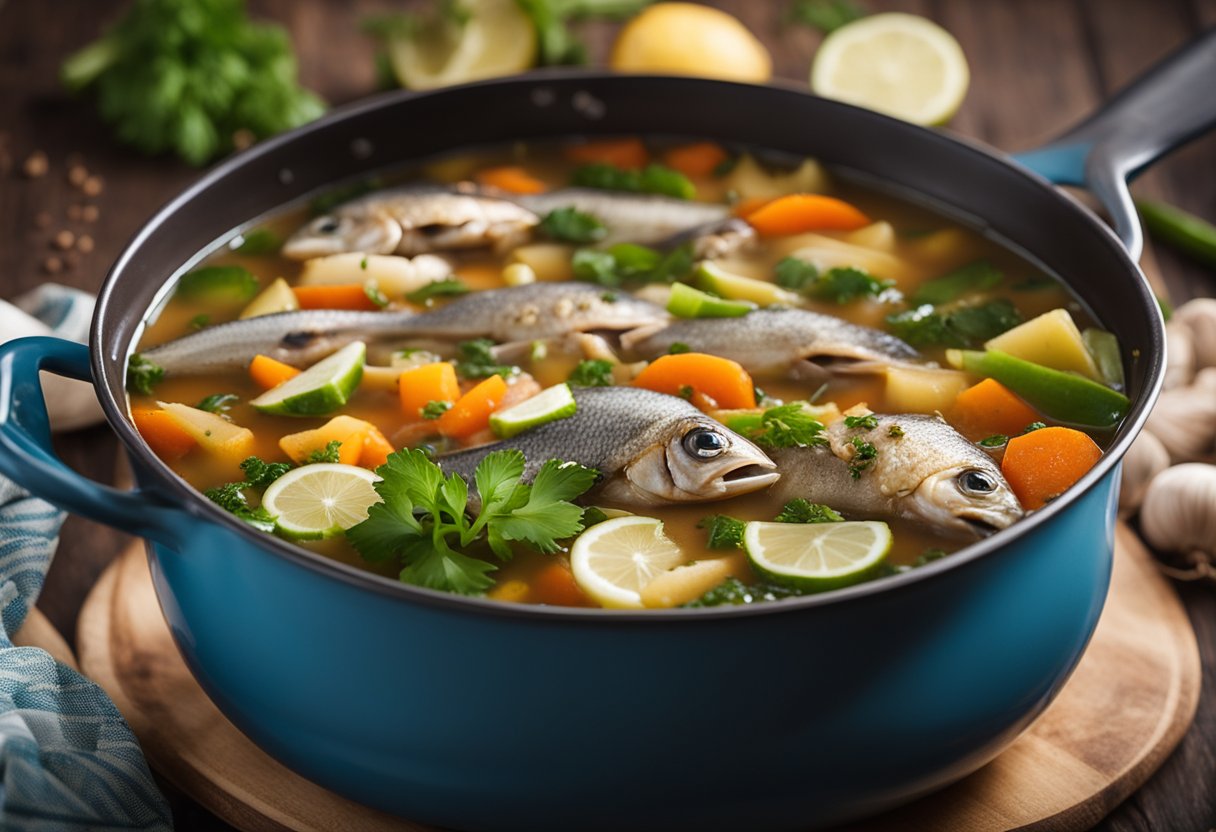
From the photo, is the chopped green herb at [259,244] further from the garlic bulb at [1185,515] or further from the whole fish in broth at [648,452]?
the garlic bulb at [1185,515]

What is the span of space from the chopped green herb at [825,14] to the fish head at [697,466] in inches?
114

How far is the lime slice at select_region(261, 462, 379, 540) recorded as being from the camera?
2.41 m

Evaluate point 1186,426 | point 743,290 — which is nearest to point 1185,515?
point 1186,426

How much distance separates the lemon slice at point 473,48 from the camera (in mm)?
4625

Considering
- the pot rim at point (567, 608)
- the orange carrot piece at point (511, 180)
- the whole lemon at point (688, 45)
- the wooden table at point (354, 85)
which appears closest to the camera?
the pot rim at point (567, 608)

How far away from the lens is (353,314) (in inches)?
117

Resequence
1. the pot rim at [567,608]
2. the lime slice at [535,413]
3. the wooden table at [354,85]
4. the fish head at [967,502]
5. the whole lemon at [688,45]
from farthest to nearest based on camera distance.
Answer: the whole lemon at [688,45], the wooden table at [354,85], the lime slice at [535,413], the fish head at [967,502], the pot rim at [567,608]

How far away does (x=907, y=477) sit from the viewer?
2439mm

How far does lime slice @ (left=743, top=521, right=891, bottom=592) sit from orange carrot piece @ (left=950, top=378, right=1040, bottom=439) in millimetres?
450

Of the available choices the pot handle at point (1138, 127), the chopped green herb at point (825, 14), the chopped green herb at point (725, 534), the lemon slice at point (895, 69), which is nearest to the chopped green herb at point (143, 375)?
the chopped green herb at point (725, 534)

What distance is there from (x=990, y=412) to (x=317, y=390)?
128cm

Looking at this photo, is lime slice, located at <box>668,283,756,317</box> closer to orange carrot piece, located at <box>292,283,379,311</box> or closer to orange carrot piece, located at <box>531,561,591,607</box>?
orange carrot piece, located at <box>292,283,379,311</box>

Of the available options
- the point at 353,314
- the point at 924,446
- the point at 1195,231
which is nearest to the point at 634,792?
the point at 924,446

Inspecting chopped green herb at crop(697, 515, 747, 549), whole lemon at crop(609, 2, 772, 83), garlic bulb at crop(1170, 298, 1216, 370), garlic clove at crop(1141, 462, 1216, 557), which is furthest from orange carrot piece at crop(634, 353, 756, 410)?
whole lemon at crop(609, 2, 772, 83)
